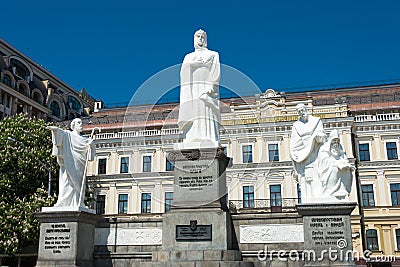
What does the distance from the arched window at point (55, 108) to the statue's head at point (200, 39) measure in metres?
49.8

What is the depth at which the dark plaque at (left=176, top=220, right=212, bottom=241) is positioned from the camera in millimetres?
13062

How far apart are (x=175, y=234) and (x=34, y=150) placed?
69.7ft

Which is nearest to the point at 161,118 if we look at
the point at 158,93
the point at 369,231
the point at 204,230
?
the point at 369,231

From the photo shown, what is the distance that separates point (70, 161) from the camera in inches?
578

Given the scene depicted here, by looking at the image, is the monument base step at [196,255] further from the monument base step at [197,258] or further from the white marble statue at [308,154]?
the white marble statue at [308,154]

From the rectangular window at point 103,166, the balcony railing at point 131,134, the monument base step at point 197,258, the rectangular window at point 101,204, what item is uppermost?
the balcony railing at point 131,134

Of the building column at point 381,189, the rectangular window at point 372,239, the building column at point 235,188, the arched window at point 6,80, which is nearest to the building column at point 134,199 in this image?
the building column at point 235,188

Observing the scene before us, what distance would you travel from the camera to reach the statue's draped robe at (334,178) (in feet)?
42.5

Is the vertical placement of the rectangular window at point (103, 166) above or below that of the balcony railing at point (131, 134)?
below

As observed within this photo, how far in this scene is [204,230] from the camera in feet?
43.0

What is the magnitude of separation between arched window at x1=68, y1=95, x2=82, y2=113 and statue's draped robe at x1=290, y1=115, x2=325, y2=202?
189ft

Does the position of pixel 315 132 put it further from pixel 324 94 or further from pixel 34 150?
pixel 324 94

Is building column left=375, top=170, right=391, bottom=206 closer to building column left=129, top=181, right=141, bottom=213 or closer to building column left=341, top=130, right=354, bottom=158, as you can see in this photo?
building column left=341, top=130, right=354, bottom=158

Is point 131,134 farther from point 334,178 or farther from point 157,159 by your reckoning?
point 334,178
